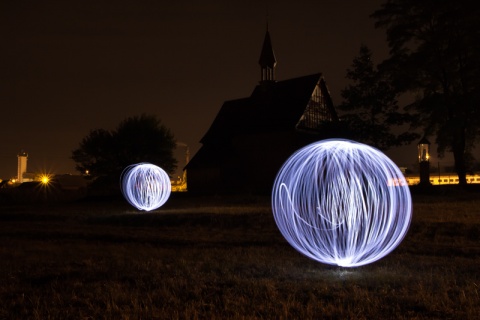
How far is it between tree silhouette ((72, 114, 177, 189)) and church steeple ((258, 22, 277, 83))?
47.2 feet

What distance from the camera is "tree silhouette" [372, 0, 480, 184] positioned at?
30734 mm

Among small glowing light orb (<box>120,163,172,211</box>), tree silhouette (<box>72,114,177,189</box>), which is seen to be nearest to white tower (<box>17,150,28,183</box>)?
tree silhouette (<box>72,114,177,189</box>)

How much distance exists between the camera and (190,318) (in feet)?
22.8

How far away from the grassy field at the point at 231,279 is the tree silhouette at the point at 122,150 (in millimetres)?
37683

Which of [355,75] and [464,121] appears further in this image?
[355,75]

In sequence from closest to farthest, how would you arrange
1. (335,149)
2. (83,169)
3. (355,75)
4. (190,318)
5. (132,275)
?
1. (190,318)
2. (132,275)
3. (335,149)
4. (355,75)
5. (83,169)

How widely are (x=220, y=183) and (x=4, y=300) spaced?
38.5 metres

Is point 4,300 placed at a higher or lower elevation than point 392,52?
lower

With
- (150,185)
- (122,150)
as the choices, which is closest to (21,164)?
(122,150)

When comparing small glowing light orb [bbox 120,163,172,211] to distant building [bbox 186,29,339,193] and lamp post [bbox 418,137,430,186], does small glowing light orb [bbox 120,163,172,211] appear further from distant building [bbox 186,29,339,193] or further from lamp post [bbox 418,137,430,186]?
lamp post [bbox 418,137,430,186]

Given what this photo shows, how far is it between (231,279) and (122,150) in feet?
158

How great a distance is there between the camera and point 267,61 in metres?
48.4

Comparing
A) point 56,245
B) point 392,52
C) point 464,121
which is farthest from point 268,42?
point 56,245

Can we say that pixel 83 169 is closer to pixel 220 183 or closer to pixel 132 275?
pixel 220 183
